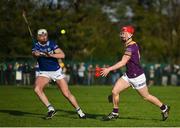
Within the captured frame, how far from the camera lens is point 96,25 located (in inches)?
2704

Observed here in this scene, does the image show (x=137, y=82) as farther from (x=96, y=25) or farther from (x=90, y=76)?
(x=96, y=25)

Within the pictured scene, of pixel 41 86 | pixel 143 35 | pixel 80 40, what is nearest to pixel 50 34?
pixel 80 40

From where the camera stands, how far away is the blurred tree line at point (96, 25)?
47281 mm

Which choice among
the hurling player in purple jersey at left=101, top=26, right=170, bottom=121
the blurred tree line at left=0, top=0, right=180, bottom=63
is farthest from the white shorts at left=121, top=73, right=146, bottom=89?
the blurred tree line at left=0, top=0, right=180, bottom=63

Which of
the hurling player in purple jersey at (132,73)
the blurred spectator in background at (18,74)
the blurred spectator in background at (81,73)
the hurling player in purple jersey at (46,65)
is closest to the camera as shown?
the hurling player in purple jersey at (132,73)

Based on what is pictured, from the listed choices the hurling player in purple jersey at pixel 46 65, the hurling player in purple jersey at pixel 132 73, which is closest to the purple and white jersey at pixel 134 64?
the hurling player in purple jersey at pixel 132 73

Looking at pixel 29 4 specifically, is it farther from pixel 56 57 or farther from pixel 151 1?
pixel 151 1

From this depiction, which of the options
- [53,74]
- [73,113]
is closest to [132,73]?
[53,74]

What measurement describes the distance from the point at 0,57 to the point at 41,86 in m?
31.6

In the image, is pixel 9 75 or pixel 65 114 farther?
pixel 9 75

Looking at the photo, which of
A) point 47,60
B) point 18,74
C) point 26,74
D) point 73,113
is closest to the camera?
point 47,60

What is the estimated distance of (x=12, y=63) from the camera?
49.0 metres

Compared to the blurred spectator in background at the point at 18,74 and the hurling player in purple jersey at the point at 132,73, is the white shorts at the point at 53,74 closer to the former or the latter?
the hurling player in purple jersey at the point at 132,73

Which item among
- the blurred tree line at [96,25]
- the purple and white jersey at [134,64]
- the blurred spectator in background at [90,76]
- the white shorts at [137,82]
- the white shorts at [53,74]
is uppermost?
the purple and white jersey at [134,64]
